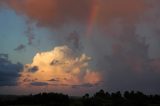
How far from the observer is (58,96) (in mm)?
192625

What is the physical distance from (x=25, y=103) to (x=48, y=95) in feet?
51.3

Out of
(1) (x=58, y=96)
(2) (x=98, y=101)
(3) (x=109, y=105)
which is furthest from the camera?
(1) (x=58, y=96)

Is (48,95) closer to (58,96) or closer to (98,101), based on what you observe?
(58,96)

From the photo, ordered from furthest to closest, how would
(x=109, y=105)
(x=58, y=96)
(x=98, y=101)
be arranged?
(x=58, y=96) → (x=98, y=101) → (x=109, y=105)

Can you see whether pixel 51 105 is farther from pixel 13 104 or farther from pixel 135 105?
pixel 135 105

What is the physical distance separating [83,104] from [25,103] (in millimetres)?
37354

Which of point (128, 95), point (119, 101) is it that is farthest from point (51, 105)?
point (128, 95)

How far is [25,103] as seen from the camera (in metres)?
187

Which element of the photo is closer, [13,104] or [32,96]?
[13,104]

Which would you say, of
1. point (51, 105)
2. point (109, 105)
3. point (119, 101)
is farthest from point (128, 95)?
point (51, 105)

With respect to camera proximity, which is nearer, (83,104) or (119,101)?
(83,104)

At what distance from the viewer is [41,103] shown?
185 meters

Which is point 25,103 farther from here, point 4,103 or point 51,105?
point 51,105

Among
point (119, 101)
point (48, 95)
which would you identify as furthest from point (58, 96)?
point (119, 101)
